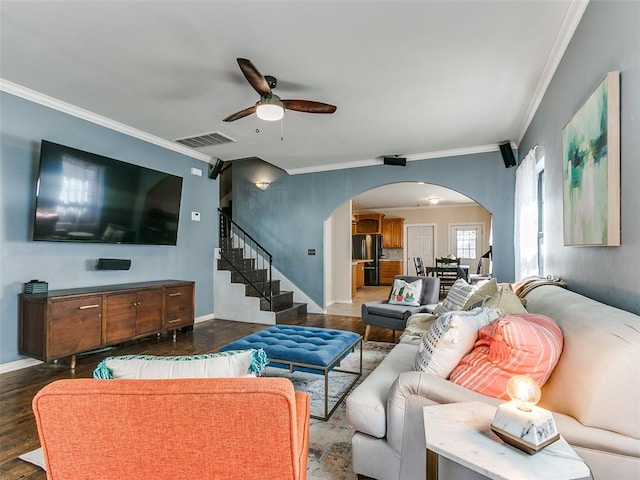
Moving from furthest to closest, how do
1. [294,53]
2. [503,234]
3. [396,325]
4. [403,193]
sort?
[403,193], [503,234], [396,325], [294,53]

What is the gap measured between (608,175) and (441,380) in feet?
4.15

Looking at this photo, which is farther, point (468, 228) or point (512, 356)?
point (468, 228)

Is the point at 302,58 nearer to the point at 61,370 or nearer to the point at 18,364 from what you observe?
the point at 61,370

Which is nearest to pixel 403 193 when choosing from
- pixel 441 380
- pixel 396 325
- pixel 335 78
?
pixel 396 325

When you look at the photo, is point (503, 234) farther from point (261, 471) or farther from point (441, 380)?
point (261, 471)

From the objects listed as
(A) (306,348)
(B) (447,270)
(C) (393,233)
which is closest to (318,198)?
(B) (447,270)

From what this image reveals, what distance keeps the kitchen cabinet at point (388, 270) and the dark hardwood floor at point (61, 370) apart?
572 cm

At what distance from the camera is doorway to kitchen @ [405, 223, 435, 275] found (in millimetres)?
10977

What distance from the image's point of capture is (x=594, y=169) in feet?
5.85

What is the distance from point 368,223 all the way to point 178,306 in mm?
8017

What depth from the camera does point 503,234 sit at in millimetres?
4879

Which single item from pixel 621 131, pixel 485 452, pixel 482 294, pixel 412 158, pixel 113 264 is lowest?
pixel 485 452

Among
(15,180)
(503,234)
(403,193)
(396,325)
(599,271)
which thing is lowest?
(396,325)

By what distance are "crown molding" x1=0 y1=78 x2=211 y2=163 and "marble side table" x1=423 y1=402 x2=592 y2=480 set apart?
4423 millimetres
